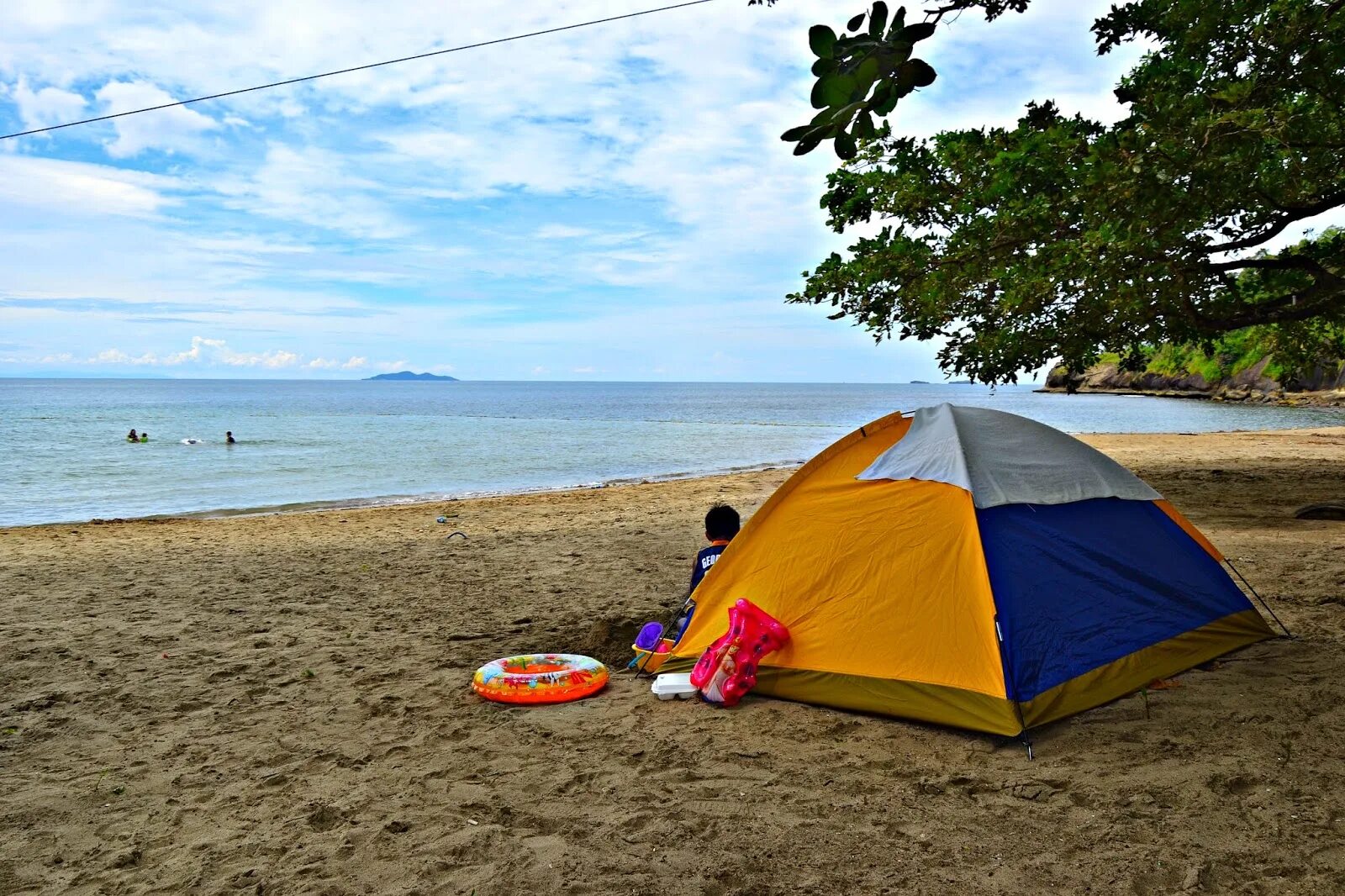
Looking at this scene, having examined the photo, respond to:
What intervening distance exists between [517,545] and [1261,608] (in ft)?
25.7

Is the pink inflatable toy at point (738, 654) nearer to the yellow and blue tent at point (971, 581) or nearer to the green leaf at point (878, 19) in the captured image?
the yellow and blue tent at point (971, 581)

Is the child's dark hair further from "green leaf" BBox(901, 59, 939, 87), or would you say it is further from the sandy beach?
"green leaf" BBox(901, 59, 939, 87)

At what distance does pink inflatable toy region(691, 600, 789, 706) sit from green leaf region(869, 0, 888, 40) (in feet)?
12.8

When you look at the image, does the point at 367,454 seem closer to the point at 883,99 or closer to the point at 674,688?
the point at 674,688

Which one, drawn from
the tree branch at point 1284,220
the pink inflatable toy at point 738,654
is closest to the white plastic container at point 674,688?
the pink inflatable toy at point 738,654

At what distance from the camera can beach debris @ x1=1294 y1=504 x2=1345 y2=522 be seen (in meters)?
10.2

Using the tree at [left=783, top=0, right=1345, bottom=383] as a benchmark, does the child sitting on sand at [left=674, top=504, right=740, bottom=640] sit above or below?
below

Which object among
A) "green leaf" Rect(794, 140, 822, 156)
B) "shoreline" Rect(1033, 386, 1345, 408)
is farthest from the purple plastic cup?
"shoreline" Rect(1033, 386, 1345, 408)

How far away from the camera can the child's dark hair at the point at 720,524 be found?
5.98 metres

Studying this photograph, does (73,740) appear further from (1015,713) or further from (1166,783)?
(1166,783)

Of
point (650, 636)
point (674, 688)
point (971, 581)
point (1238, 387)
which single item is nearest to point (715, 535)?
point (650, 636)

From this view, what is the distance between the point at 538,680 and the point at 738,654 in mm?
1235

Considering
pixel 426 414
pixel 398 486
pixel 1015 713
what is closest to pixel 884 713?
pixel 1015 713

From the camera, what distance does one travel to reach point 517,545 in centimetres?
1098
